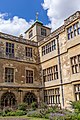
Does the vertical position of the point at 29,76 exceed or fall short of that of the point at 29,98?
it exceeds it

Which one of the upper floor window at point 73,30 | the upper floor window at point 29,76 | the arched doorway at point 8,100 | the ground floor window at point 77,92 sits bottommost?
the arched doorway at point 8,100

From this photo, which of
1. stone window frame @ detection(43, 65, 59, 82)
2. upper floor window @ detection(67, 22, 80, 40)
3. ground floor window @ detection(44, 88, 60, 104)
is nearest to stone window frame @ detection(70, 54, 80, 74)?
upper floor window @ detection(67, 22, 80, 40)

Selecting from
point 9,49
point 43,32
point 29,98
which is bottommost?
point 29,98

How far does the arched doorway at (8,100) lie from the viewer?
16047 mm

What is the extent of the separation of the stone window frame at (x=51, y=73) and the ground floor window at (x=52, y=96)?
4.15 feet

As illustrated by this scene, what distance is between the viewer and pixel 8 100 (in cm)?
1645

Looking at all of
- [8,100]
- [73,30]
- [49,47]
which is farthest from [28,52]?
[73,30]

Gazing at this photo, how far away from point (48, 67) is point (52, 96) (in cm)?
323

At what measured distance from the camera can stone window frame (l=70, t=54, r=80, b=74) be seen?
13.8m

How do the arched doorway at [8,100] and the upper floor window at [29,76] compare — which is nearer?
the arched doorway at [8,100]

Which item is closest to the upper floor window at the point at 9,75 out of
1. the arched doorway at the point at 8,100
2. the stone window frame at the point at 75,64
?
the arched doorway at the point at 8,100

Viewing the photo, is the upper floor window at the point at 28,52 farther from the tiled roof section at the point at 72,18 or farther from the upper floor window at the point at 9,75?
the tiled roof section at the point at 72,18

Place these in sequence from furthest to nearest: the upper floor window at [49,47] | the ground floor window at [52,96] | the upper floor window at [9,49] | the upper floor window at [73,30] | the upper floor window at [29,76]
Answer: the upper floor window at [29,76]
the upper floor window at [49,47]
the upper floor window at [9,49]
the ground floor window at [52,96]
the upper floor window at [73,30]

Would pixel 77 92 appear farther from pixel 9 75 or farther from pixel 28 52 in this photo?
pixel 28 52
